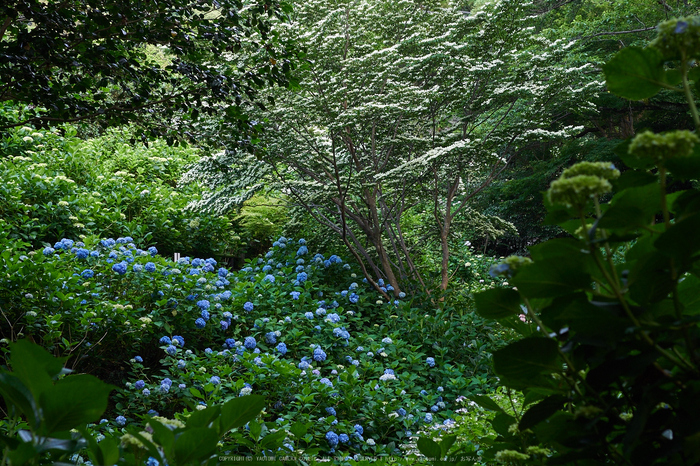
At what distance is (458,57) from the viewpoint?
5785 mm

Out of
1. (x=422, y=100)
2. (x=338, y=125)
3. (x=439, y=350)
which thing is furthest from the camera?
(x=422, y=100)

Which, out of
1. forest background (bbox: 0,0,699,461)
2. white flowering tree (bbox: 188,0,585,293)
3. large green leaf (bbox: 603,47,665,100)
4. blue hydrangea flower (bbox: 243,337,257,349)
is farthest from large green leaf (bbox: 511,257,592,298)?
white flowering tree (bbox: 188,0,585,293)

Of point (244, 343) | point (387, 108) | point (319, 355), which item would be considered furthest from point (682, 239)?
point (387, 108)

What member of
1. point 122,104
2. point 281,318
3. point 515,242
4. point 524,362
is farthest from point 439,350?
point 515,242

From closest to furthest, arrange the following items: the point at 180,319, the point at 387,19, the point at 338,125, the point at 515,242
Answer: the point at 180,319
the point at 338,125
the point at 387,19
the point at 515,242

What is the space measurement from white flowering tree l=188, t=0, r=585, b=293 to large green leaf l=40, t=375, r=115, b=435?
15.0 ft

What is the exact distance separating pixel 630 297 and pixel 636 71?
0.29 meters

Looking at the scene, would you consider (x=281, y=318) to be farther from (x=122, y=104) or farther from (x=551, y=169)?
(x=551, y=169)

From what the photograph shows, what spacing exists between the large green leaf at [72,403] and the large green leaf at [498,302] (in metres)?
0.49

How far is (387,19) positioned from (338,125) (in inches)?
88.4

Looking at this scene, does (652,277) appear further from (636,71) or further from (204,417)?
(204,417)

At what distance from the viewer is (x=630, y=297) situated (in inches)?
25.6

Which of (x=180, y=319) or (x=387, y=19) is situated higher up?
(x=387, y=19)

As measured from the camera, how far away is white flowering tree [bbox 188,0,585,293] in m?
5.44
